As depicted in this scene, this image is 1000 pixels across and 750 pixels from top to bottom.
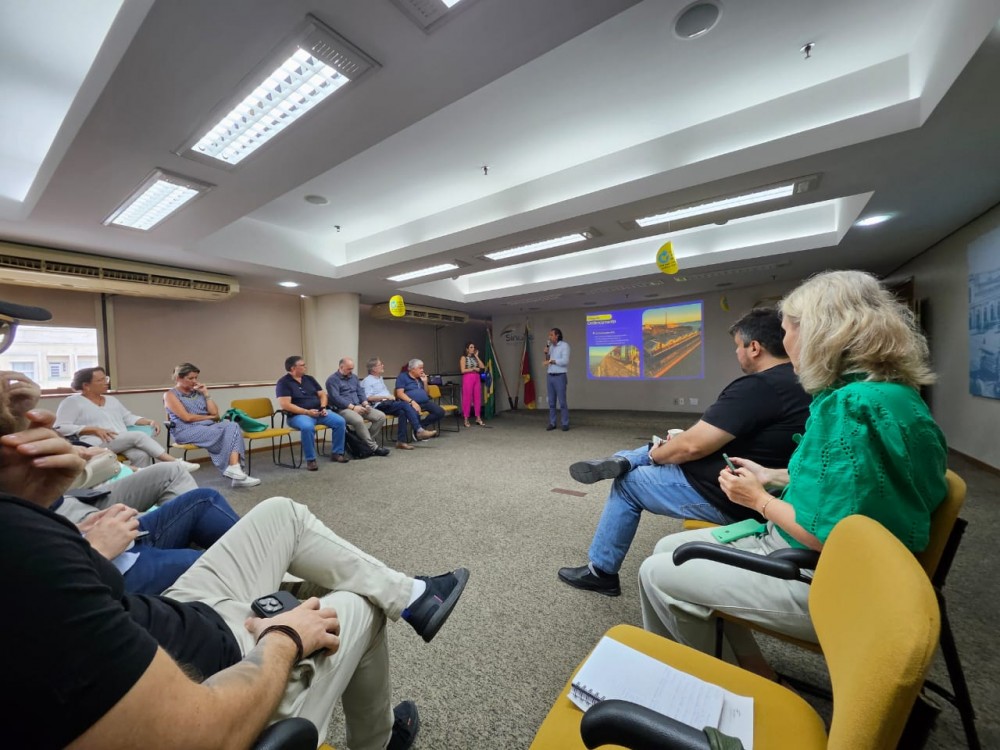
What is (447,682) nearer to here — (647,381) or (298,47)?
(298,47)

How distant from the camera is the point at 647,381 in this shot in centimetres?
761

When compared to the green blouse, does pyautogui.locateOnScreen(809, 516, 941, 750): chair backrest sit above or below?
below

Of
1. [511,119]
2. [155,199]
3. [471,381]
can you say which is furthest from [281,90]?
[471,381]

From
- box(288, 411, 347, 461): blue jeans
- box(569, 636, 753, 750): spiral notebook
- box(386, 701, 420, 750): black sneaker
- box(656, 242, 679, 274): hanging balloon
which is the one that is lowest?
box(386, 701, 420, 750): black sneaker

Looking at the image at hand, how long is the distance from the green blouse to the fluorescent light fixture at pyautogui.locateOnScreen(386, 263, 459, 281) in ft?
13.3

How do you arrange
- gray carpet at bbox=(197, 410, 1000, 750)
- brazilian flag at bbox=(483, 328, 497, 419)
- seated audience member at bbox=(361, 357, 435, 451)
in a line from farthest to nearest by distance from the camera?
brazilian flag at bbox=(483, 328, 497, 419) < seated audience member at bbox=(361, 357, 435, 451) < gray carpet at bbox=(197, 410, 1000, 750)

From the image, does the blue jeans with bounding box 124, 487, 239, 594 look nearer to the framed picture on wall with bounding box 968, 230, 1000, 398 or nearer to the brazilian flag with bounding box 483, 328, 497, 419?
the framed picture on wall with bounding box 968, 230, 1000, 398

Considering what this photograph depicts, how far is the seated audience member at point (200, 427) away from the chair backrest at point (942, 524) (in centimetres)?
429

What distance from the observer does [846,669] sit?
0.62 meters

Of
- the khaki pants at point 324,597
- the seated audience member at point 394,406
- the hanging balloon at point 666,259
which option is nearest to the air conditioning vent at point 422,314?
the seated audience member at point 394,406

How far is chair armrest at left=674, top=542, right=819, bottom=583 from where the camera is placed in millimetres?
975

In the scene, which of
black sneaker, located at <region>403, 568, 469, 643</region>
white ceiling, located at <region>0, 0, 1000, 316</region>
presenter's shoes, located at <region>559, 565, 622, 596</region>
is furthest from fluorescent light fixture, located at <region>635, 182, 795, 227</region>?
black sneaker, located at <region>403, 568, 469, 643</region>

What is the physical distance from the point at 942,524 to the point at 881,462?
267 millimetres

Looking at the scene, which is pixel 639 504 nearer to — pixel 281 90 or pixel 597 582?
pixel 597 582
